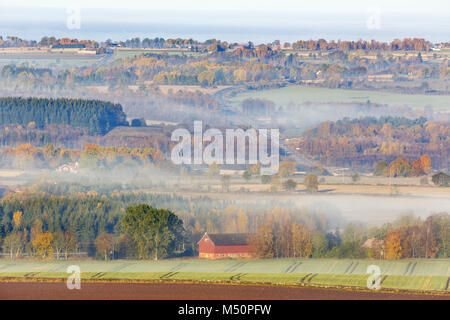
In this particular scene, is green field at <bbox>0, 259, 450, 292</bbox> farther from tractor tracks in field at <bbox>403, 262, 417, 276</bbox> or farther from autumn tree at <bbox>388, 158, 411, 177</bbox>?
autumn tree at <bbox>388, 158, 411, 177</bbox>

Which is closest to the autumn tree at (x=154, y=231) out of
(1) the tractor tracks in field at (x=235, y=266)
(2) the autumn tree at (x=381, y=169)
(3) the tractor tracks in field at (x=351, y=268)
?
(1) the tractor tracks in field at (x=235, y=266)

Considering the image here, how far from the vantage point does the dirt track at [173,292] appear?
22703mm

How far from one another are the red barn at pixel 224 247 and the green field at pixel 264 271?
40 cm

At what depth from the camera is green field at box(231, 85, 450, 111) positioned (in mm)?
65375

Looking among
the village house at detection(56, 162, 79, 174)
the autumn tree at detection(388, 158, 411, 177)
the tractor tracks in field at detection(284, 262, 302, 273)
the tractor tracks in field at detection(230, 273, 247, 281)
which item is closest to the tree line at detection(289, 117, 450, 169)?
→ the autumn tree at detection(388, 158, 411, 177)

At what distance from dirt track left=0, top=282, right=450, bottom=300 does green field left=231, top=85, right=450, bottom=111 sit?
4097 cm

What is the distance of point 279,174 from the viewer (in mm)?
38250

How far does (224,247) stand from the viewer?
2634cm

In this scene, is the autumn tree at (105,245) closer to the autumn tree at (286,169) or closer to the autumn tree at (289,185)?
the autumn tree at (289,185)

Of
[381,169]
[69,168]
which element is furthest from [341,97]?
[69,168]

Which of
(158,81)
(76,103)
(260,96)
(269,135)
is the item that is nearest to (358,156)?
(269,135)

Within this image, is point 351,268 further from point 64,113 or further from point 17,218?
point 64,113

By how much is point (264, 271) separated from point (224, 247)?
195 centimetres
